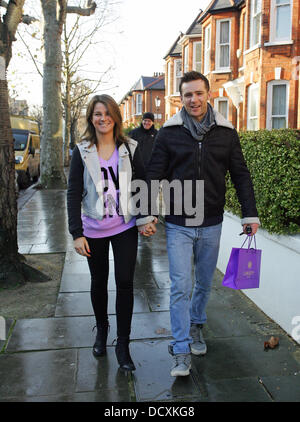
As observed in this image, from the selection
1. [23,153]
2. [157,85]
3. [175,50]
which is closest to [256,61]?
[23,153]

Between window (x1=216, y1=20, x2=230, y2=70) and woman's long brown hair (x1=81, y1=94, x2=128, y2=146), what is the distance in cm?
2049

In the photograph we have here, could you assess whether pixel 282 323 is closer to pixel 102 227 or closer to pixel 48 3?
pixel 102 227

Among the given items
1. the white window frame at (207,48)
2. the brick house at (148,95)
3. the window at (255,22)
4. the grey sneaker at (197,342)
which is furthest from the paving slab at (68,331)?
the brick house at (148,95)

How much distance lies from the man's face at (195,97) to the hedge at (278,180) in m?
1.00

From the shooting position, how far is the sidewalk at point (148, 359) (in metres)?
3.02

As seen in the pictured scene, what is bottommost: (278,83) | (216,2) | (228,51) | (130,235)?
(130,235)

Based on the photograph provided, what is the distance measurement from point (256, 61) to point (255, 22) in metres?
1.69

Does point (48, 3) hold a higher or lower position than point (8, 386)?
Answer: higher

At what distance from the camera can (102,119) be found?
10.9ft

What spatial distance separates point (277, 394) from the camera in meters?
2.99

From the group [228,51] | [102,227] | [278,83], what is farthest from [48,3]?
[102,227]

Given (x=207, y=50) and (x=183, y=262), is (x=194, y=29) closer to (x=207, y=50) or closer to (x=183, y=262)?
(x=207, y=50)
